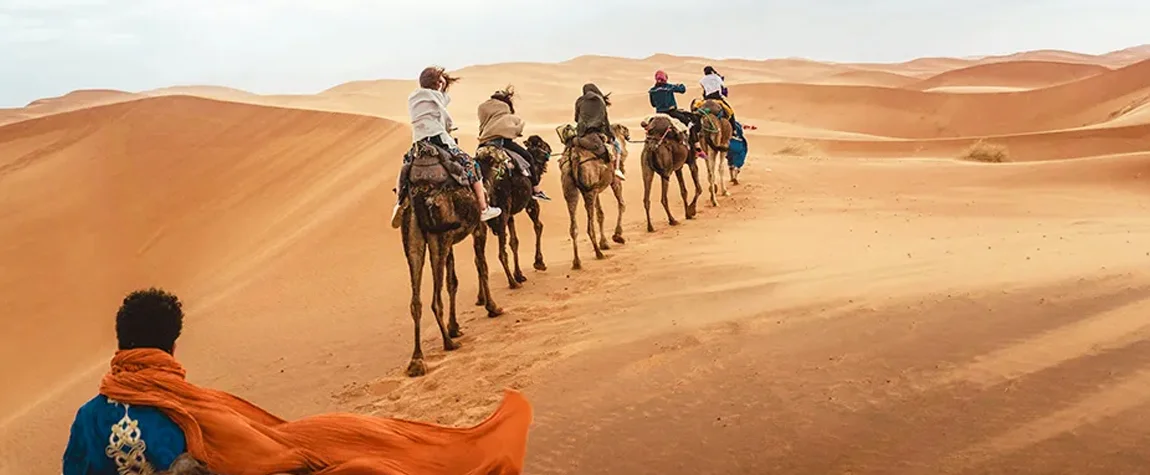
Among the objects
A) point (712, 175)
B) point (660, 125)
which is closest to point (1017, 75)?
point (712, 175)

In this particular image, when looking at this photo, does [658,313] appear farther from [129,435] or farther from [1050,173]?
[1050,173]

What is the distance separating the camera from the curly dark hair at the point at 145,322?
133 inches

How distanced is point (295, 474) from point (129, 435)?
0.71 metres

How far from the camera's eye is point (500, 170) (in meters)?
9.68

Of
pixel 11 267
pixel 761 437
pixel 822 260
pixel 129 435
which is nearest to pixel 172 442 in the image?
pixel 129 435

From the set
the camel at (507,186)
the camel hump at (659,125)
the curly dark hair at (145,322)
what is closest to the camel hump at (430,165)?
the camel at (507,186)

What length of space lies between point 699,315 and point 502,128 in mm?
3705

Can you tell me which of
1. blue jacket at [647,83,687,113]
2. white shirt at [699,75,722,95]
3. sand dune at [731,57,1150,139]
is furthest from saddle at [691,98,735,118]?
sand dune at [731,57,1150,139]

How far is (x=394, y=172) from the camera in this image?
19172 millimetres

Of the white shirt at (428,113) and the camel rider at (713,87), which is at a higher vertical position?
the camel rider at (713,87)

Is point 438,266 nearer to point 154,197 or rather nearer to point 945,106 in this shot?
point 154,197

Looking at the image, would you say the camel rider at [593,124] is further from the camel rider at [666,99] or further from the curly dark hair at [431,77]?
the curly dark hair at [431,77]

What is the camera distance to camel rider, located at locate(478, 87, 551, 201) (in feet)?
32.7

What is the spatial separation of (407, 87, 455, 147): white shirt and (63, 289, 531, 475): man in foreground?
414 cm
